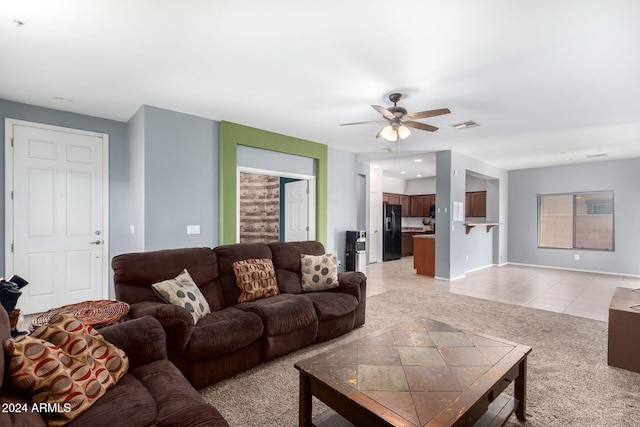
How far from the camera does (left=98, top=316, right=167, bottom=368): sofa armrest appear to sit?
167 cm

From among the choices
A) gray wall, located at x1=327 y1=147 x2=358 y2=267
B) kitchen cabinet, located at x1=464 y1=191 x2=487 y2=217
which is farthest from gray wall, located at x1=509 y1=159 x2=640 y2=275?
gray wall, located at x1=327 y1=147 x2=358 y2=267

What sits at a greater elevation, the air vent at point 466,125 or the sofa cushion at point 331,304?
the air vent at point 466,125

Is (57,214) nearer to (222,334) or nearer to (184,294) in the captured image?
(184,294)

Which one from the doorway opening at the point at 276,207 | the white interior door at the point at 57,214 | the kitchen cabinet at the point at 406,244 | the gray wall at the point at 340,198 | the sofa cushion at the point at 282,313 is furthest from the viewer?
the kitchen cabinet at the point at 406,244

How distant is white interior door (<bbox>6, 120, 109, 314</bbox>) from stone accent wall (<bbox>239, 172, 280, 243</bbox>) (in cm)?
286

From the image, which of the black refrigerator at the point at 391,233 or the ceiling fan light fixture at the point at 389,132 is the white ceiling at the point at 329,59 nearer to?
the ceiling fan light fixture at the point at 389,132

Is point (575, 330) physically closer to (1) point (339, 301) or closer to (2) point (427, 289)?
(2) point (427, 289)

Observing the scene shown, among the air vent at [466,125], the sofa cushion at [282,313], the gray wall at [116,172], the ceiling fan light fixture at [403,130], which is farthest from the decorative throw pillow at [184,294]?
the air vent at [466,125]

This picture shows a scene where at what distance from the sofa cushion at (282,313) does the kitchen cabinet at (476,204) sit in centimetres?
725

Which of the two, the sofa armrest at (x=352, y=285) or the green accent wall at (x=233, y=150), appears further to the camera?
the green accent wall at (x=233, y=150)

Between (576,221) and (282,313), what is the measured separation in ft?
27.2

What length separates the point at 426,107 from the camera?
3793 millimetres

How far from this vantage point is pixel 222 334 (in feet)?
7.43

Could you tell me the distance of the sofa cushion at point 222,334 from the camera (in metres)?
2.15
